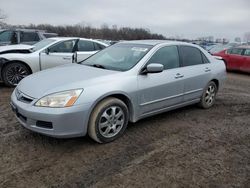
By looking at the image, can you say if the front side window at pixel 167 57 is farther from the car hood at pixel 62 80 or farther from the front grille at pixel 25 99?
the front grille at pixel 25 99

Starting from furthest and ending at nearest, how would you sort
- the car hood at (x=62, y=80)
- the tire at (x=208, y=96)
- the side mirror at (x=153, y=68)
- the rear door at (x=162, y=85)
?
the tire at (x=208, y=96) → the rear door at (x=162, y=85) → the side mirror at (x=153, y=68) → the car hood at (x=62, y=80)

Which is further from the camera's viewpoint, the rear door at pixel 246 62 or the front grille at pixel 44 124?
the rear door at pixel 246 62

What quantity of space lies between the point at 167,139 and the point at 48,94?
1.93 m

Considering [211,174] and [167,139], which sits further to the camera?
[167,139]

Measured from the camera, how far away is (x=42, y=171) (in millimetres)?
3146

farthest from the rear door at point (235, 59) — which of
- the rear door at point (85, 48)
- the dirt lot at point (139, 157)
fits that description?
the dirt lot at point (139, 157)

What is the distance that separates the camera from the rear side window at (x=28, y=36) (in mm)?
11805

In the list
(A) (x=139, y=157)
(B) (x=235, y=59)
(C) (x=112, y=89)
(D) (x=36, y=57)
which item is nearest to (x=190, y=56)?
(C) (x=112, y=89)

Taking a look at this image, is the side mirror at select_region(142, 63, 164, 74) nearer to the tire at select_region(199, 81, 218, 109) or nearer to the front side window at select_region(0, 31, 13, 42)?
the tire at select_region(199, 81, 218, 109)

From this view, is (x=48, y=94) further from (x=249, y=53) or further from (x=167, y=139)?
(x=249, y=53)

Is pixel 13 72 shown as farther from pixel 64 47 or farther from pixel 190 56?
pixel 190 56

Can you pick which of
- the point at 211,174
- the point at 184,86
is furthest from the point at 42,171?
the point at 184,86

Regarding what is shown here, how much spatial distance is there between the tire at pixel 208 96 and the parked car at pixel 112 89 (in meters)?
0.07

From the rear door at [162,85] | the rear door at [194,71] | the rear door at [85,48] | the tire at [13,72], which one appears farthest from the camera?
the rear door at [85,48]
